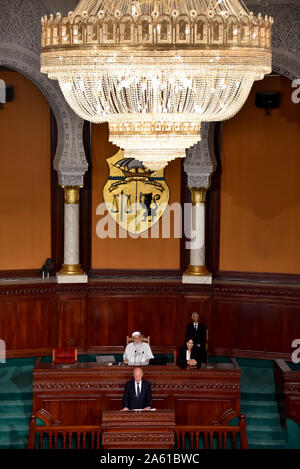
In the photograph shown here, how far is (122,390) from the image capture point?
10.7 m

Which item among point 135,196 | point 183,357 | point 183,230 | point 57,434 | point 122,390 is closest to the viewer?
point 57,434

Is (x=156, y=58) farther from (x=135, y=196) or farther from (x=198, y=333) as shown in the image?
(x=135, y=196)

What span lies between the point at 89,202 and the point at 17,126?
156 cm

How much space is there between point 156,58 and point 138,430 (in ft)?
16.0

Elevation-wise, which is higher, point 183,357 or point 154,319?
point 154,319

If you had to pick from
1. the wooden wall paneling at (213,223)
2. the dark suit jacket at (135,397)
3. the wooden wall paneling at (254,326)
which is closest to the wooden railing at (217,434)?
the dark suit jacket at (135,397)

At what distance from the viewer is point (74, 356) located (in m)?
11.1

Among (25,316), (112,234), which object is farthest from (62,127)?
(25,316)

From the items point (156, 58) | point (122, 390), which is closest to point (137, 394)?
point (122, 390)

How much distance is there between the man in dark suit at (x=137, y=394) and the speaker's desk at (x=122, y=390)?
1.29 feet

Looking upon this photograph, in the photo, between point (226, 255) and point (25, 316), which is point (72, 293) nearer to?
point (25, 316)

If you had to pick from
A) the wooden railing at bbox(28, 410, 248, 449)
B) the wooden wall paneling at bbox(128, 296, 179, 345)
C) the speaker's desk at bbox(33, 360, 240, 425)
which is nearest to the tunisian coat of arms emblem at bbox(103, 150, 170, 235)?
the wooden wall paneling at bbox(128, 296, 179, 345)

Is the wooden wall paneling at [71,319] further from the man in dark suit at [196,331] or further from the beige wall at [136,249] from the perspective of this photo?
the man in dark suit at [196,331]

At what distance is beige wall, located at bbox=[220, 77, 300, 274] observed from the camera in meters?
13.2
